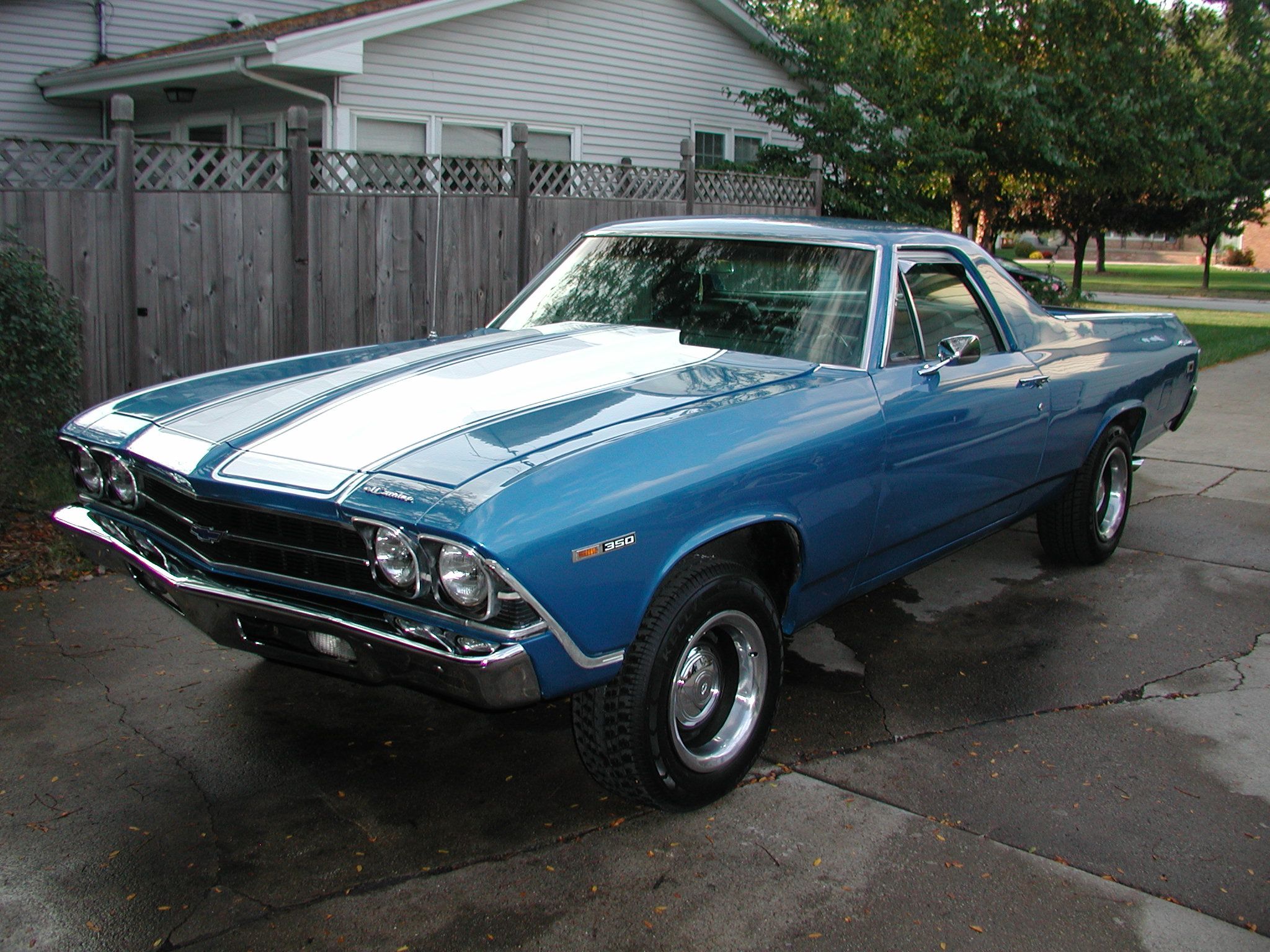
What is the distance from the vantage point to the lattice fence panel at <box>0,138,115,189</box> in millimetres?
6891

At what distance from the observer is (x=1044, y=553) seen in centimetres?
648

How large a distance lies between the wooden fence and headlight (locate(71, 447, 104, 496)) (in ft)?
11.4

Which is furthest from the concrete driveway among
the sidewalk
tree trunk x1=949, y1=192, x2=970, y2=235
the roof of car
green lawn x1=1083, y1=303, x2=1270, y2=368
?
the sidewalk

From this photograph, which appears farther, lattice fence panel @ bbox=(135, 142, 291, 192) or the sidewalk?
the sidewalk

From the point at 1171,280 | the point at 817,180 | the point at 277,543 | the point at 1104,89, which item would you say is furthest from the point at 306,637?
the point at 1171,280

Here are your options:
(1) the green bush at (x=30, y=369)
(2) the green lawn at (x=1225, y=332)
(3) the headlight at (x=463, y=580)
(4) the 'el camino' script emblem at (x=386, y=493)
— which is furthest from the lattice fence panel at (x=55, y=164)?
(2) the green lawn at (x=1225, y=332)

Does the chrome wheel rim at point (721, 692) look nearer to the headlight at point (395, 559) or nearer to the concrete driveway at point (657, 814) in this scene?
the concrete driveway at point (657, 814)

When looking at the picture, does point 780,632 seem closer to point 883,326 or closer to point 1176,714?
point 883,326

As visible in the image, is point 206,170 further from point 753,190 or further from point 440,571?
point 753,190

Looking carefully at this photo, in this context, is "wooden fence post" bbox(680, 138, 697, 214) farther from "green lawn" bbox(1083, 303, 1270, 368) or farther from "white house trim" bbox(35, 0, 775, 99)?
"green lawn" bbox(1083, 303, 1270, 368)

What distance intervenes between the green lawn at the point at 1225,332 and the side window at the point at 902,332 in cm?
840

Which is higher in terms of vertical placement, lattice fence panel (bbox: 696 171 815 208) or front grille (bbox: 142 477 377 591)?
lattice fence panel (bbox: 696 171 815 208)

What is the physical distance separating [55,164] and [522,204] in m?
3.61

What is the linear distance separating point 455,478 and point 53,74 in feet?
43.9
